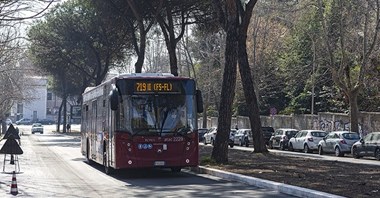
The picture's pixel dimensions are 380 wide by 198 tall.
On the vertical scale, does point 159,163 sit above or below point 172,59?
below

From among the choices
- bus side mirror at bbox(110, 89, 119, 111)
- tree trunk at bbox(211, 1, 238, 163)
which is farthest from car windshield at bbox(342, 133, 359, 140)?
bus side mirror at bbox(110, 89, 119, 111)

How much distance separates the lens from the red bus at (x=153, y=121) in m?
20.8

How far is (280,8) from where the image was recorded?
50500mm

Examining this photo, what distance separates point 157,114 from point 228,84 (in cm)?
487

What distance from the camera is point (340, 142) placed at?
3797cm

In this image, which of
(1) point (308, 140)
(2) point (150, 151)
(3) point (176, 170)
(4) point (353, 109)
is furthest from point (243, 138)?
(2) point (150, 151)

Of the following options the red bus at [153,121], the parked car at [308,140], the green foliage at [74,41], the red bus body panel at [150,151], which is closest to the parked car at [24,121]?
the green foliage at [74,41]

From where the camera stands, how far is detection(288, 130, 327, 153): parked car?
139 ft

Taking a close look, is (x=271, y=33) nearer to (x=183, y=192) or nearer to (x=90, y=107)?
(x=90, y=107)

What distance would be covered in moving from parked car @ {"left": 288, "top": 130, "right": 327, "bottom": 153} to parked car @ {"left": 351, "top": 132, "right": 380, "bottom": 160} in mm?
6197

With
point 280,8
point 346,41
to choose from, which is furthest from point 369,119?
point 280,8

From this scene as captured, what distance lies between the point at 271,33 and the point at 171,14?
22.1 metres

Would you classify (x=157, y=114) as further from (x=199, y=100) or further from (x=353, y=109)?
(x=353, y=109)

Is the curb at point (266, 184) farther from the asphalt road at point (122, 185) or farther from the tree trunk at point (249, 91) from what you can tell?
the tree trunk at point (249, 91)
